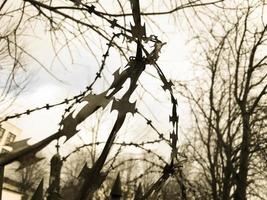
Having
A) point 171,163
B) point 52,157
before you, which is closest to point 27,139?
point 52,157

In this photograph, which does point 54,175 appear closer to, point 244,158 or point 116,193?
point 116,193

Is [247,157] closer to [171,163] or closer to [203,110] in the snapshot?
[203,110]

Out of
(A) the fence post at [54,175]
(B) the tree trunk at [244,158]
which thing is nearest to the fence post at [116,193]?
(A) the fence post at [54,175]

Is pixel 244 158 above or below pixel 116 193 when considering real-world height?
above

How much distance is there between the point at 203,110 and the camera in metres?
12.6

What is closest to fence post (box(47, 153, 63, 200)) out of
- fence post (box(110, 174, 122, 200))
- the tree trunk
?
fence post (box(110, 174, 122, 200))

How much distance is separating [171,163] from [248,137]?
991 cm

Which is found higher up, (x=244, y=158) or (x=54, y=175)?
(x=244, y=158)

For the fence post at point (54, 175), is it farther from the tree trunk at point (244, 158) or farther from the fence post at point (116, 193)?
the tree trunk at point (244, 158)

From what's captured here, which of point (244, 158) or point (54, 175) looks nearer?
point (54, 175)

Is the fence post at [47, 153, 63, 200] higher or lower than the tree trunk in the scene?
lower

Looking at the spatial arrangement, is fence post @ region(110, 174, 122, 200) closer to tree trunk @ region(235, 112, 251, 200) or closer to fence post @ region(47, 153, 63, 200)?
fence post @ region(47, 153, 63, 200)

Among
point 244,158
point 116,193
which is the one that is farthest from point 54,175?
point 244,158

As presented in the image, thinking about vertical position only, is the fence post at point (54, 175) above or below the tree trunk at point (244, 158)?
below
